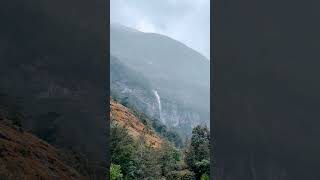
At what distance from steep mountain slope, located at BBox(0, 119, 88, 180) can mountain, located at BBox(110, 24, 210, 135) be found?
93.2m

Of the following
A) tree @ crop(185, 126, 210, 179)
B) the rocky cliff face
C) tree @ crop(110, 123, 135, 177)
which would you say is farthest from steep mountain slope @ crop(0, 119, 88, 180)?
the rocky cliff face

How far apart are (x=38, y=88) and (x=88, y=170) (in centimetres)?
164

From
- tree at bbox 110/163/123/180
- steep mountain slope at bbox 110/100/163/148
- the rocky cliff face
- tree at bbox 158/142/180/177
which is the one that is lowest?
tree at bbox 110/163/123/180

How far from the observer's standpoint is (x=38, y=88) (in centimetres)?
866

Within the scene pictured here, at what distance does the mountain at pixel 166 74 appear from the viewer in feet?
384

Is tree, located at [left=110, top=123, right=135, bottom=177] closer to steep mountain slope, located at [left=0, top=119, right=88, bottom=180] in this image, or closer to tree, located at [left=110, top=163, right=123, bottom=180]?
tree, located at [left=110, top=163, right=123, bottom=180]

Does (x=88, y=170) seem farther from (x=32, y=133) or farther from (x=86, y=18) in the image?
(x=86, y=18)

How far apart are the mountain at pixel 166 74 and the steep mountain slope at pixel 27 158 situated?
9323 cm

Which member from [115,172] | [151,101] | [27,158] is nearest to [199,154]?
[115,172]

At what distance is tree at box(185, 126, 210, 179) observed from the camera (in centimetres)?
2622

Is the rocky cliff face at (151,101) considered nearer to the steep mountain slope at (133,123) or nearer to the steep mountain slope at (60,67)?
the steep mountain slope at (133,123)
